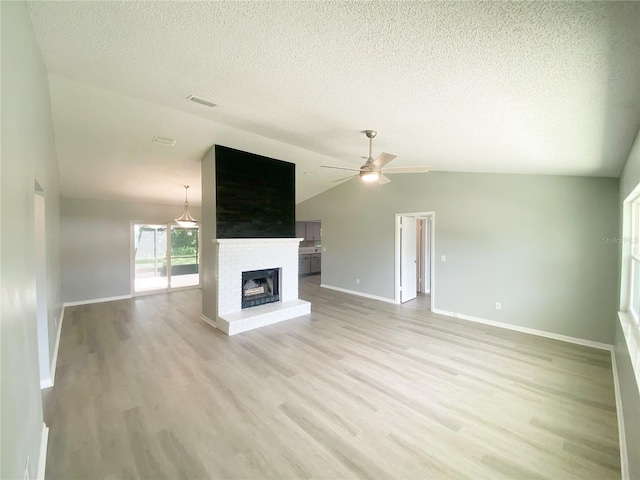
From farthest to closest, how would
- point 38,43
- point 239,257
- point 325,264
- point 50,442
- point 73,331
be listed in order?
point 325,264, point 239,257, point 73,331, point 50,442, point 38,43

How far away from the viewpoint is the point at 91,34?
67.0 inches

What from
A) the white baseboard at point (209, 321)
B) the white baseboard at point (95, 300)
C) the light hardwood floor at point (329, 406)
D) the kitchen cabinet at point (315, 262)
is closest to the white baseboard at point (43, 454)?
the light hardwood floor at point (329, 406)

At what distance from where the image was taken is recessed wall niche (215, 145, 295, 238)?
4438mm

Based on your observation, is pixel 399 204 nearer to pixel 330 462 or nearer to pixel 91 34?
pixel 330 462

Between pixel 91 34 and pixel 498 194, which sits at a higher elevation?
pixel 91 34

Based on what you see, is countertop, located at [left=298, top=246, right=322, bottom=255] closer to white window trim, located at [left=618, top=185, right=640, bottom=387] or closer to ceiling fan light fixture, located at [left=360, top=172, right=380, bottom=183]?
ceiling fan light fixture, located at [left=360, top=172, right=380, bottom=183]

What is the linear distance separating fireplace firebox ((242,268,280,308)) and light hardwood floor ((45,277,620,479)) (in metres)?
0.92

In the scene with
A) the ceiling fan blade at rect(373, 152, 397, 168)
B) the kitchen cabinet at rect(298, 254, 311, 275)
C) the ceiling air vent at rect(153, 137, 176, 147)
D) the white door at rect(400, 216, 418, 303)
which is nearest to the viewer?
the ceiling fan blade at rect(373, 152, 397, 168)

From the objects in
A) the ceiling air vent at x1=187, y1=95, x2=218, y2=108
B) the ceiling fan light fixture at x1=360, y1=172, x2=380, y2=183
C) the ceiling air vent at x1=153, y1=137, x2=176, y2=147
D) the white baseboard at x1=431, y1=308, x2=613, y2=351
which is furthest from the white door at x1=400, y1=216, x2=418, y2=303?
the ceiling air vent at x1=153, y1=137, x2=176, y2=147

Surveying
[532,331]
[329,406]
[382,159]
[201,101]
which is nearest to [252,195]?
[201,101]

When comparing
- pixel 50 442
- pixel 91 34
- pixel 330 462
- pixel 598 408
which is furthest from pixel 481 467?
pixel 91 34

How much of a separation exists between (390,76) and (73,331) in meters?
5.76

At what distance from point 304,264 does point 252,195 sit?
5.38m

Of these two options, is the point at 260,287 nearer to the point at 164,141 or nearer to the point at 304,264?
the point at 164,141
